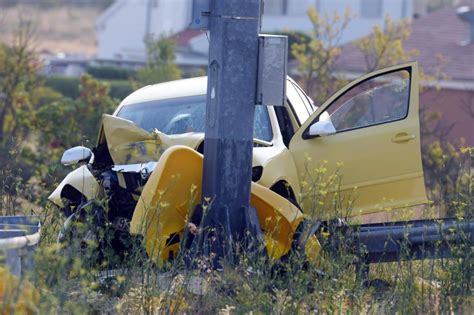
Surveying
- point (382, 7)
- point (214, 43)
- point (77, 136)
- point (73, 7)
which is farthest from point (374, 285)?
point (73, 7)

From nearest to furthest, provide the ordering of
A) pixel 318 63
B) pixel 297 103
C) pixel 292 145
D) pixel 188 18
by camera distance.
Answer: pixel 292 145
pixel 297 103
pixel 318 63
pixel 188 18

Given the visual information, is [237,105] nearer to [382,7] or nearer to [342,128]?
[342,128]

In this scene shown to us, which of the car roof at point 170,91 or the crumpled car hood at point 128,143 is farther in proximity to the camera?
the car roof at point 170,91

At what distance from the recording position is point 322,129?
829 cm

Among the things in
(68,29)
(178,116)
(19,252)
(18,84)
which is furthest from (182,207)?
(68,29)

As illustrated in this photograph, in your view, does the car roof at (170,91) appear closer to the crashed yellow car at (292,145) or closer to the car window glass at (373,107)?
the crashed yellow car at (292,145)

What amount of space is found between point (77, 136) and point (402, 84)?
810 cm

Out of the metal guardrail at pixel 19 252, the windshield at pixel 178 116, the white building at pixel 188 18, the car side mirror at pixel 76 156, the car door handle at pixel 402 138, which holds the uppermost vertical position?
the white building at pixel 188 18

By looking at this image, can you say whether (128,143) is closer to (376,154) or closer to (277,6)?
(376,154)

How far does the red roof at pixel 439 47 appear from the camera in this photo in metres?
26.4

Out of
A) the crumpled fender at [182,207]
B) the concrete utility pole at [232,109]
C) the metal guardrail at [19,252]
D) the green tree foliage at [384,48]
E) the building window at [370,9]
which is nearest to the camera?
the metal guardrail at [19,252]

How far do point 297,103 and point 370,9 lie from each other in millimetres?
32445

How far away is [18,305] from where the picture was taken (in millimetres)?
4906

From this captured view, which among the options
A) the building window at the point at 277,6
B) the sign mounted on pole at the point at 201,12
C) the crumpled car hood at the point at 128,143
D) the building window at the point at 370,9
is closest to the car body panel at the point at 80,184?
the crumpled car hood at the point at 128,143
